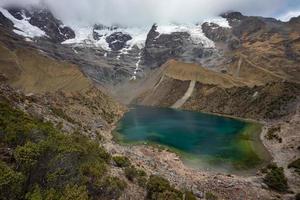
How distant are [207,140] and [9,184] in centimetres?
6432

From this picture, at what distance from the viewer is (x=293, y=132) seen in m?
77.3

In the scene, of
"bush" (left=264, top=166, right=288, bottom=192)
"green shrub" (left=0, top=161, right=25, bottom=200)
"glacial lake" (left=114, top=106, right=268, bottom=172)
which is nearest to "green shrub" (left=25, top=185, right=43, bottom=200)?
"green shrub" (left=0, top=161, right=25, bottom=200)

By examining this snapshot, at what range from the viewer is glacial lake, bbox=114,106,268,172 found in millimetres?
60281

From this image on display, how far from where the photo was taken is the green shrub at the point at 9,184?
20.3 m

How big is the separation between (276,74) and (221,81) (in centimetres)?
4009

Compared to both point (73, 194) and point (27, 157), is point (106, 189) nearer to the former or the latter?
point (73, 194)

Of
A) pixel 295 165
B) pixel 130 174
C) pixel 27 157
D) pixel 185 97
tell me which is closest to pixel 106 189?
pixel 27 157

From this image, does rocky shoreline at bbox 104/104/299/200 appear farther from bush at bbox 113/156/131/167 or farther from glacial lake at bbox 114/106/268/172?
glacial lake at bbox 114/106/268/172

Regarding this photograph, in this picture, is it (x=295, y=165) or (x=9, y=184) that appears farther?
(x=295, y=165)

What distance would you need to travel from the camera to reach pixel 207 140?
263 feet

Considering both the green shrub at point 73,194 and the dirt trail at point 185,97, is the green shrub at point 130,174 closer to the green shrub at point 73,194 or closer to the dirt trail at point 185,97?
the green shrub at point 73,194

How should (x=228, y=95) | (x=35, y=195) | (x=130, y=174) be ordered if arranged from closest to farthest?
(x=35, y=195) < (x=130, y=174) < (x=228, y=95)

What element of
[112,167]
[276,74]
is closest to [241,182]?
[112,167]

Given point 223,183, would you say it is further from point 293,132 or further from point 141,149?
point 293,132
